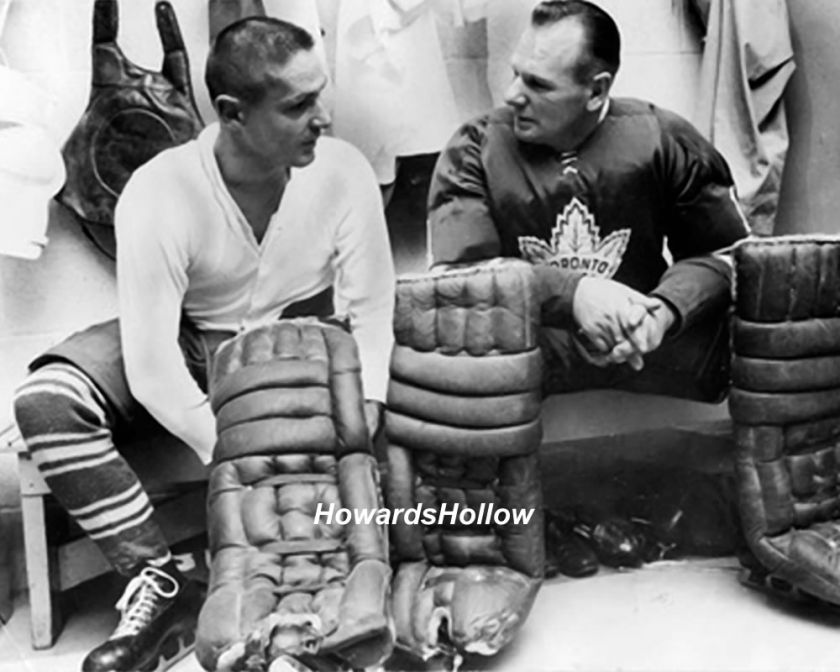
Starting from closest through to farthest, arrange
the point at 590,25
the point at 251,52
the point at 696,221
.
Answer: the point at 251,52
the point at 590,25
the point at 696,221

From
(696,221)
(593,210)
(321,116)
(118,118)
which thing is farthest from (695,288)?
(118,118)

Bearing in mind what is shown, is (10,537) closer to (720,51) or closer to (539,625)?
(539,625)

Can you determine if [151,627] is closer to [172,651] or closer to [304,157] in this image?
[172,651]

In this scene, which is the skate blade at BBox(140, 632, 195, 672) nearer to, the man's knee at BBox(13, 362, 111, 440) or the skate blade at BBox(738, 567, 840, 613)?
the man's knee at BBox(13, 362, 111, 440)

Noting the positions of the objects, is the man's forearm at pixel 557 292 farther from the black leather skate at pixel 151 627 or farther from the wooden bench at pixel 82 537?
the black leather skate at pixel 151 627

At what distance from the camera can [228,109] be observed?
6.42 feet

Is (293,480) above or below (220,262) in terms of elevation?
below

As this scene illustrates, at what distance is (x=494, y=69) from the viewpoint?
2.05m

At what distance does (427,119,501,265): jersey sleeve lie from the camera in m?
2.06

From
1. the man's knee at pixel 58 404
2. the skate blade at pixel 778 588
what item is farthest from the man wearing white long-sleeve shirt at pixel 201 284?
the skate blade at pixel 778 588

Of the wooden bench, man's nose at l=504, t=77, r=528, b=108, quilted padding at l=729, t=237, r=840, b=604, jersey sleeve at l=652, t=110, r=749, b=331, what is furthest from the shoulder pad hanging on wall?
quilted padding at l=729, t=237, r=840, b=604

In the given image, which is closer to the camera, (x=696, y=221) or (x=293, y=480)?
(x=293, y=480)

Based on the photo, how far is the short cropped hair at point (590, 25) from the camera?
201cm

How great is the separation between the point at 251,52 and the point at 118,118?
268 mm
